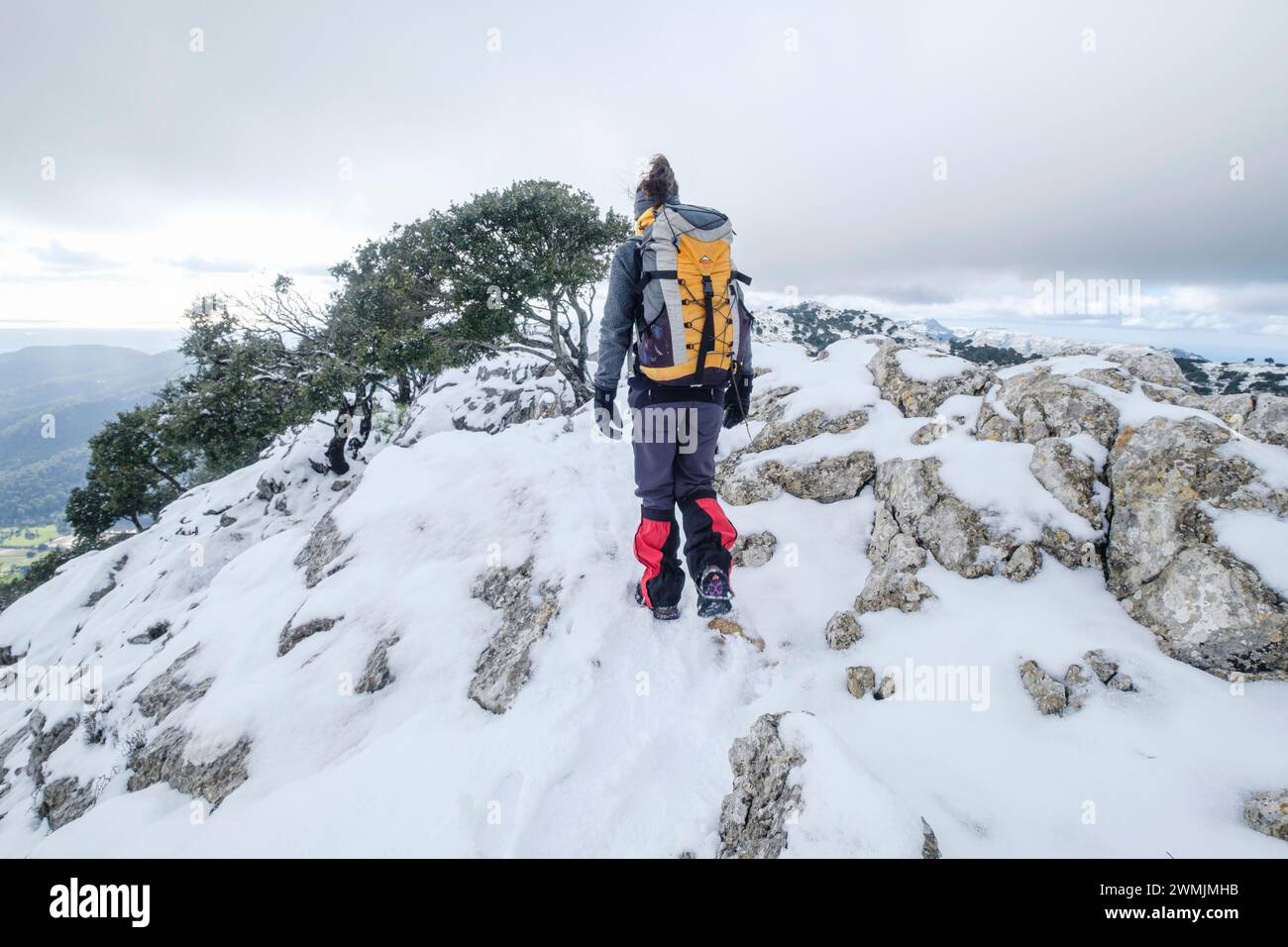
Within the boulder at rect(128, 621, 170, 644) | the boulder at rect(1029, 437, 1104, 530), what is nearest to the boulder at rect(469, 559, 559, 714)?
the boulder at rect(1029, 437, 1104, 530)

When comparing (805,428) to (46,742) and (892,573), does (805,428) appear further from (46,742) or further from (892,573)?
(46,742)

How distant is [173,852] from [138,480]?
39307 mm

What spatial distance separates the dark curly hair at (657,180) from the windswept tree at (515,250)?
11831mm

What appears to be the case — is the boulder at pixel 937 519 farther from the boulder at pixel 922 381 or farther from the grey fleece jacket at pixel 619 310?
the grey fleece jacket at pixel 619 310

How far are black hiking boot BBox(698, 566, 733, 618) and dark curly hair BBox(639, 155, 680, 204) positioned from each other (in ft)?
13.9

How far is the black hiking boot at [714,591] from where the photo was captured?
5582 millimetres

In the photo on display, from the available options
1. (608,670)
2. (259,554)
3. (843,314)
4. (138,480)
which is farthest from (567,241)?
(843,314)

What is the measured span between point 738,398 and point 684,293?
1599mm

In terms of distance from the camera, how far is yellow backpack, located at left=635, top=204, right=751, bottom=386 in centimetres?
499

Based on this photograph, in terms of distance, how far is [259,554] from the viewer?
413 inches

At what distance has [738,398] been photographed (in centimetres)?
608

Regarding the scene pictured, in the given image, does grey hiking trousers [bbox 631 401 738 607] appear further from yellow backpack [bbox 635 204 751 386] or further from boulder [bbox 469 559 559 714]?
boulder [bbox 469 559 559 714]

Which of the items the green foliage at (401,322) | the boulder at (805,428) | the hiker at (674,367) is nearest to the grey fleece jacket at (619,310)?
the hiker at (674,367)
